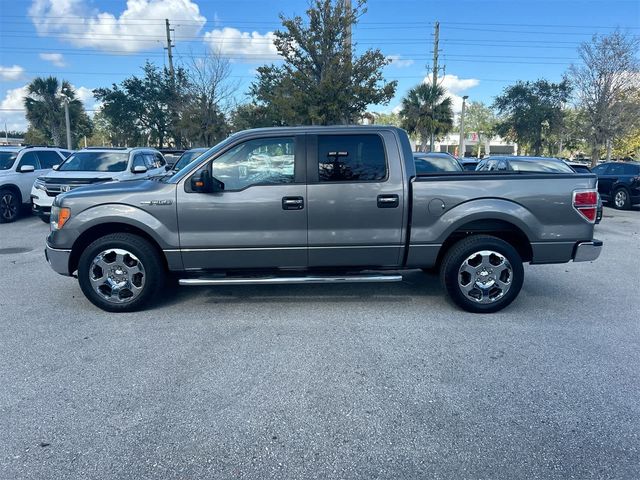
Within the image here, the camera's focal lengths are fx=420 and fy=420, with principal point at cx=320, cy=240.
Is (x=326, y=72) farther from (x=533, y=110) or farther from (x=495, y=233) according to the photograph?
(x=533, y=110)

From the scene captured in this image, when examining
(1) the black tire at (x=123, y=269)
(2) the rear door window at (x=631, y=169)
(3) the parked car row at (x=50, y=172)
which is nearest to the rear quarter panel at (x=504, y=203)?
(1) the black tire at (x=123, y=269)

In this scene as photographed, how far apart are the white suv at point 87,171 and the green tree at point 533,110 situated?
28.8 metres

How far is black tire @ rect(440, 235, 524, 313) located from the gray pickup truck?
0.01 m

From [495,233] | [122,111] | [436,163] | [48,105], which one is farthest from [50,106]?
[495,233]

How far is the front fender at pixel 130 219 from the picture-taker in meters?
4.47

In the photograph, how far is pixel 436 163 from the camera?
1109cm

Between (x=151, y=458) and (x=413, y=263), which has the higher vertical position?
(x=413, y=263)

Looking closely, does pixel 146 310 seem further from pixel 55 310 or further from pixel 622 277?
pixel 622 277

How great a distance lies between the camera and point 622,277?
6312 mm

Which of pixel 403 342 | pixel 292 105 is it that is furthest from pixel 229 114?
pixel 403 342

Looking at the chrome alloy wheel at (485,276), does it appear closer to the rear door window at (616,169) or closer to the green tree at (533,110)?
the rear door window at (616,169)

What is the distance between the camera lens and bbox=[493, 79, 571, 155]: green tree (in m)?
30.5

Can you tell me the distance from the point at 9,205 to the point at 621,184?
734 inches

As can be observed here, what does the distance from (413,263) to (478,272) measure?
2.33 ft
